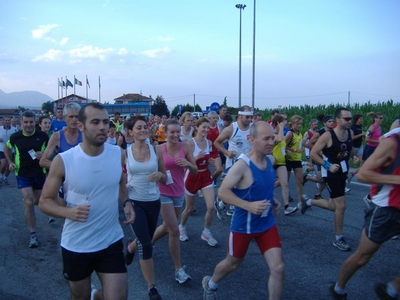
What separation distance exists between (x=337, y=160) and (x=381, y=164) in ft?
7.77

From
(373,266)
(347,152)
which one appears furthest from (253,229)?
(347,152)

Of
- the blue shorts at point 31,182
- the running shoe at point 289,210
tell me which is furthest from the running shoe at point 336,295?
the blue shorts at point 31,182

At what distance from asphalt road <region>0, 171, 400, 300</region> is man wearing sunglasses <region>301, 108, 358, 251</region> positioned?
500 mm

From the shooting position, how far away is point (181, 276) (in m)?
4.58

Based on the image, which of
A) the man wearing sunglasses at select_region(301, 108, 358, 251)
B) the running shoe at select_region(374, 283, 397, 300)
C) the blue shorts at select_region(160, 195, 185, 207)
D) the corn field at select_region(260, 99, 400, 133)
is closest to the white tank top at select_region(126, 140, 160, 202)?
Answer: the blue shorts at select_region(160, 195, 185, 207)

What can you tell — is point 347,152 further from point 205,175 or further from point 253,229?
point 253,229

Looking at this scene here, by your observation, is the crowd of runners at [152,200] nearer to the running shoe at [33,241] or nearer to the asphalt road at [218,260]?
the asphalt road at [218,260]

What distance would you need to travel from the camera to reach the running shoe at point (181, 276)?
15.0ft

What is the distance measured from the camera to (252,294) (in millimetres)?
4281

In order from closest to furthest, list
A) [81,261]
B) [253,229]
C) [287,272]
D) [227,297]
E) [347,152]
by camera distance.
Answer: [81,261] → [253,229] → [227,297] → [287,272] → [347,152]

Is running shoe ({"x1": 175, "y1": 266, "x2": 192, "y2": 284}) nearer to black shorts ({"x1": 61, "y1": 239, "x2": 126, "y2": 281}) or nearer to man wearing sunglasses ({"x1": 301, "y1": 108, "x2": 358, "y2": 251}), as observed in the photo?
black shorts ({"x1": 61, "y1": 239, "x2": 126, "y2": 281})

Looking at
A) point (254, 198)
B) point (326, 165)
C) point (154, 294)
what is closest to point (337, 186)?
point (326, 165)

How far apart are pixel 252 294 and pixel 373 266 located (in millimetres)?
1796

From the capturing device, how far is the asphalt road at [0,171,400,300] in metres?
4.40
